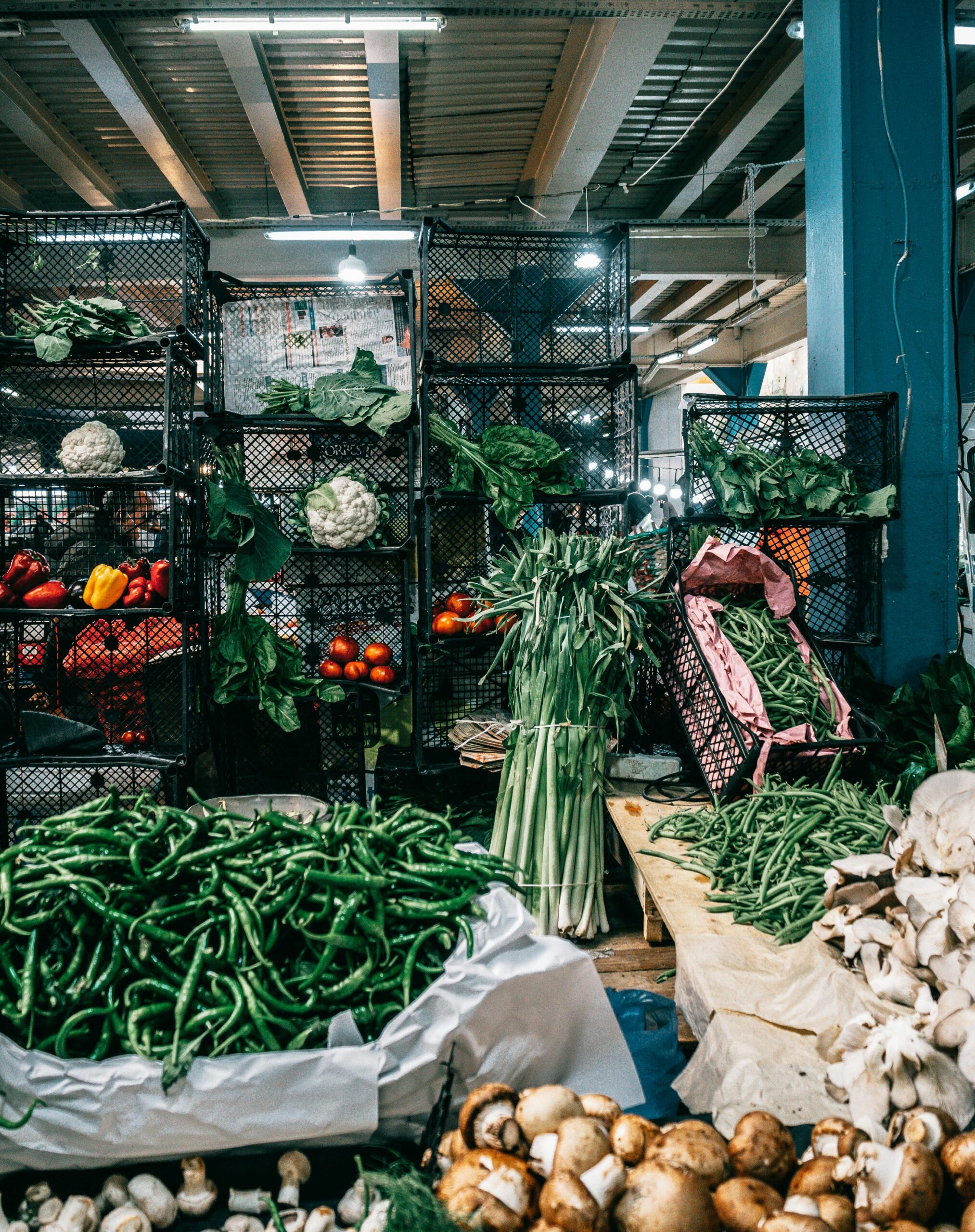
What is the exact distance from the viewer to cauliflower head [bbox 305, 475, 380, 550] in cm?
392

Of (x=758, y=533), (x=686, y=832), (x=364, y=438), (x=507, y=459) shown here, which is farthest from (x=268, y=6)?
(x=686, y=832)

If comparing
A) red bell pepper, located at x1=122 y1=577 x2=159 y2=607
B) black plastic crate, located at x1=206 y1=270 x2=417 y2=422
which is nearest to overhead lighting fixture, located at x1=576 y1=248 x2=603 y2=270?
black plastic crate, located at x1=206 y1=270 x2=417 y2=422

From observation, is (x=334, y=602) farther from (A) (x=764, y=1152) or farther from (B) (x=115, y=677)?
(A) (x=764, y=1152)

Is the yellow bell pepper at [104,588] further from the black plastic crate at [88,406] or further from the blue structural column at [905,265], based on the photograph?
the blue structural column at [905,265]

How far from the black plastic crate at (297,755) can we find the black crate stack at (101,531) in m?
0.26

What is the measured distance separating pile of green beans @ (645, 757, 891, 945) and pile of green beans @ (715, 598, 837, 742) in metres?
0.27

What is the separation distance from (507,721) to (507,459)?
1274 millimetres

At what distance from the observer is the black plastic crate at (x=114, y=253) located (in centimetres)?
382

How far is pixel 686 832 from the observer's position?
2750 millimetres

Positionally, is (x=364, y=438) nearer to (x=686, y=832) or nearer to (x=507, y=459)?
(x=507, y=459)

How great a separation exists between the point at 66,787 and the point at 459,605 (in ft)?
7.29

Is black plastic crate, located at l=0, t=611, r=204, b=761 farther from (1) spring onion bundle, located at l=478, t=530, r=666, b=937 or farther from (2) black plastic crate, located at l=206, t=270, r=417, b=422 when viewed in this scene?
(1) spring onion bundle, located at l=478, t=530, r=666, b=937

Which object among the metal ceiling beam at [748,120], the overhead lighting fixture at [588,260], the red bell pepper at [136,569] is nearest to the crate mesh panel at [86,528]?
the red bell pepper at [136,569]

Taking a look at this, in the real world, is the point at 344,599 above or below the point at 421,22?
below
